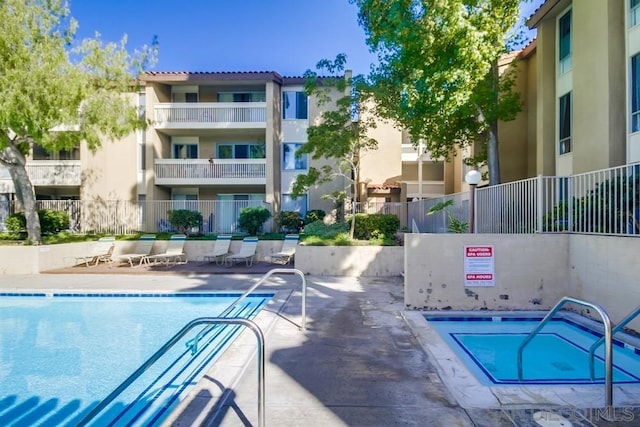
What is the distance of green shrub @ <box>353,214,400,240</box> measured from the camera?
596 inches

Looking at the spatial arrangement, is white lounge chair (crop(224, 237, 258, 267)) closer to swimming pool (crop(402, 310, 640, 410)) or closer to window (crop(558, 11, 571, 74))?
swimming pool (crop(402, 310, 640, 410))

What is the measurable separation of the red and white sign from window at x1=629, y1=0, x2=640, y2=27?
28.5ft

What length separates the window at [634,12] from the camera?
10494 mm

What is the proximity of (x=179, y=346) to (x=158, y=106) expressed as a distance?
60.2 feet

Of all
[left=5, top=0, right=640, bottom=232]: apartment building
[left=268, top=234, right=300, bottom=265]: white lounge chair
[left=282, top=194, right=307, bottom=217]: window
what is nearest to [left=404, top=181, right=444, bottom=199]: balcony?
[left=5, top=0, right=640, bottom=232]: apartment building

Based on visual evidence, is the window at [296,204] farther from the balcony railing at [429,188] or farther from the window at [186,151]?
the balcony railing at [429,188]

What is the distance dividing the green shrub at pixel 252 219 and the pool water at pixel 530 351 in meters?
12.6

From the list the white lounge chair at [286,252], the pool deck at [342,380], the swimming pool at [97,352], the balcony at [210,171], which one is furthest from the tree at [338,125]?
the pool deck at [342,380]

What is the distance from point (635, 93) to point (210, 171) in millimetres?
19201

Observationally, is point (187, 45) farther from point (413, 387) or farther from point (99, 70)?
point (413, 387)

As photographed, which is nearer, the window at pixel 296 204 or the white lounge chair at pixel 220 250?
the white lounge chair at pixel 220 250

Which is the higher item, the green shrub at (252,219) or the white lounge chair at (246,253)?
the green shrub at (252,219)

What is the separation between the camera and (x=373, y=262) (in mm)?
13328

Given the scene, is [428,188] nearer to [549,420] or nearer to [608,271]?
[608,271]
